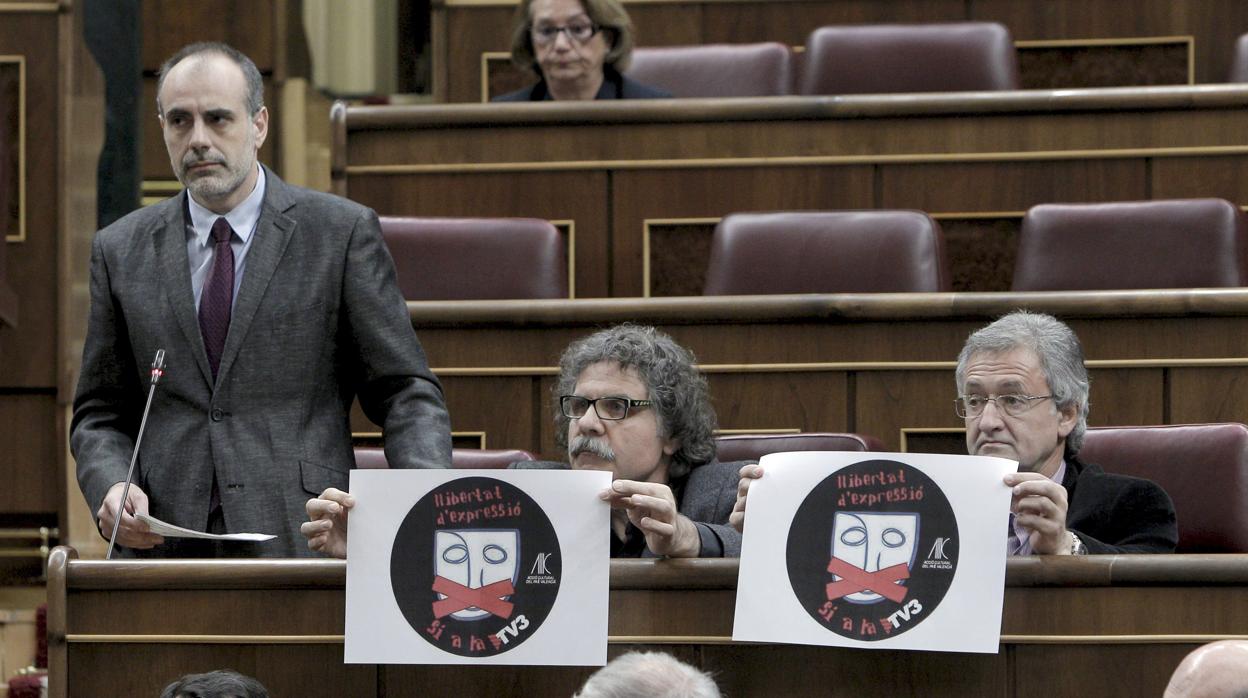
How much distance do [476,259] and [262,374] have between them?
65 cm

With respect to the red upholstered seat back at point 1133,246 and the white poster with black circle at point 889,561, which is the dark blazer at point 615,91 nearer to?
the red upholstered seat back at point 1133,246

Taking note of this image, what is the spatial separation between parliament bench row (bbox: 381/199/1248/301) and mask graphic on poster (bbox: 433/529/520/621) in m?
0.86

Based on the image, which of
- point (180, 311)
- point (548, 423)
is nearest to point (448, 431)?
point (180, 311)

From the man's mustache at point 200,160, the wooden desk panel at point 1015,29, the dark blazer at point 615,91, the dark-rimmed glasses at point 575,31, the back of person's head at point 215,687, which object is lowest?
the back of person's head at point 215,687

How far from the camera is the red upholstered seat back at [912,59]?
2465mm

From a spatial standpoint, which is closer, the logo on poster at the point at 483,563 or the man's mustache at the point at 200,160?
the logo on poster at the point at 483,563

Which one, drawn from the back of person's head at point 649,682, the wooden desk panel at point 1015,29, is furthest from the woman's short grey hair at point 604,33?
the back of person's head at point 649,682

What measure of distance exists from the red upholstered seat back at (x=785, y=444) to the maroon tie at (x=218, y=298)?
0.41 metres

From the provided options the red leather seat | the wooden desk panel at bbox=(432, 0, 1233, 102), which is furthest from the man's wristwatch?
the wooden desk panel at bbox=(432, 0, 1233, 102)

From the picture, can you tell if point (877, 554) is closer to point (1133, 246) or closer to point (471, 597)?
point (471, 597)

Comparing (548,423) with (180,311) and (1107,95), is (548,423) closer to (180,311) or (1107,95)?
(180,311)

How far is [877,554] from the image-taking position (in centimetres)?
109

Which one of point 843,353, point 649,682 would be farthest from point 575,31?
point 649,682

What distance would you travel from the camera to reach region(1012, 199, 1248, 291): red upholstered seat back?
1919mm
